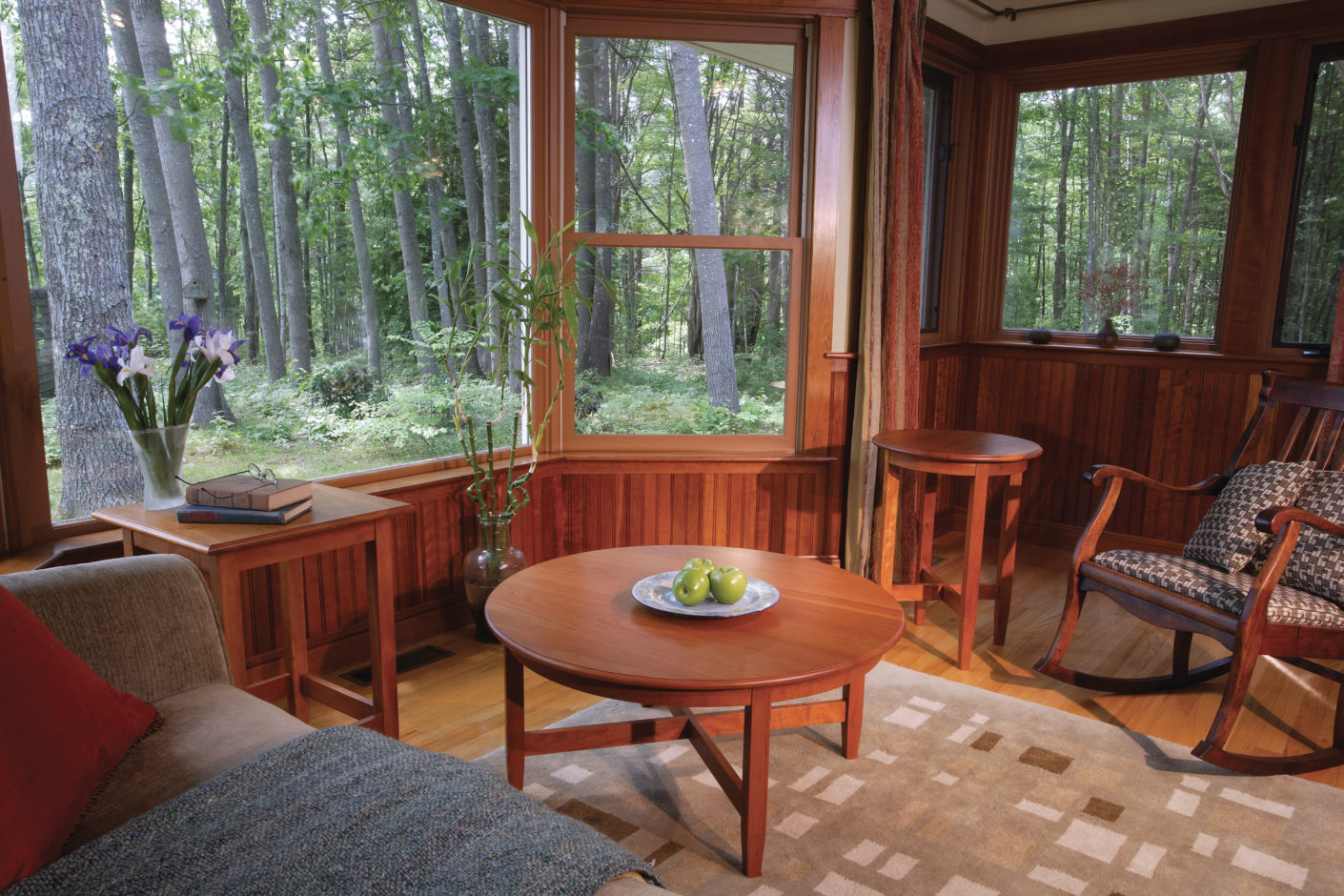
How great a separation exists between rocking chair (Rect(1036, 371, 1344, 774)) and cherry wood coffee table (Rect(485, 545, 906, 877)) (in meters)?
0.97

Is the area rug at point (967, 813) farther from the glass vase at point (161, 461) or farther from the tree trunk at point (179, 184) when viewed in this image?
the tree trunk at point (179, 184)

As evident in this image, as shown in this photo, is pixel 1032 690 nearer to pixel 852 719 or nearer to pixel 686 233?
pixel 852 719

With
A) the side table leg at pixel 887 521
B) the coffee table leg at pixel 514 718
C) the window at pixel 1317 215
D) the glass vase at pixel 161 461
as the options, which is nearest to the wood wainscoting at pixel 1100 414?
the window at pixel 1317 215

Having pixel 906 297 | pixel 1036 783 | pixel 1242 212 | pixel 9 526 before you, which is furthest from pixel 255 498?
pixel 1242 212

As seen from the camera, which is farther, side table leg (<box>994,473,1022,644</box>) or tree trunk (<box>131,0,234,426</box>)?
side table leg (<box>994,473,1022,644</box>)

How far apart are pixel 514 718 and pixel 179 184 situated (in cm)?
175

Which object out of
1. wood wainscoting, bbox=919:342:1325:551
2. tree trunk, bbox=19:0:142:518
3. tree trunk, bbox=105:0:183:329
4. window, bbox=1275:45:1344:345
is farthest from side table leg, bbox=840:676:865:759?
window, bbox=1275:45:1344:345

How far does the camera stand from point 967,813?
221cm

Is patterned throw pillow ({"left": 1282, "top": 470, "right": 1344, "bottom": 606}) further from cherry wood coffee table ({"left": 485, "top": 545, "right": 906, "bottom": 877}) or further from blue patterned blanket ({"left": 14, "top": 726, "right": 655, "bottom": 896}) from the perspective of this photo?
blue patterned blanket ({"left": 14, "top": 726, "right": 655, "bottom": 896})

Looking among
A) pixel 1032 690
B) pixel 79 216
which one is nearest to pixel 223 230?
pixel 79 216

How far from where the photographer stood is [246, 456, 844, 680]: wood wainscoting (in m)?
3.01

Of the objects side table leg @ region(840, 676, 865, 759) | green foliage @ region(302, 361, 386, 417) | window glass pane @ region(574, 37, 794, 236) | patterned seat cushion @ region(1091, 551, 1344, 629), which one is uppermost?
window glass pane @ region(574, 37, 794, 236)

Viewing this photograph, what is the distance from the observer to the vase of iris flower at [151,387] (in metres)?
2.13

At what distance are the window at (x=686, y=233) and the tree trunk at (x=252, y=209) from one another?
44.9 inches
